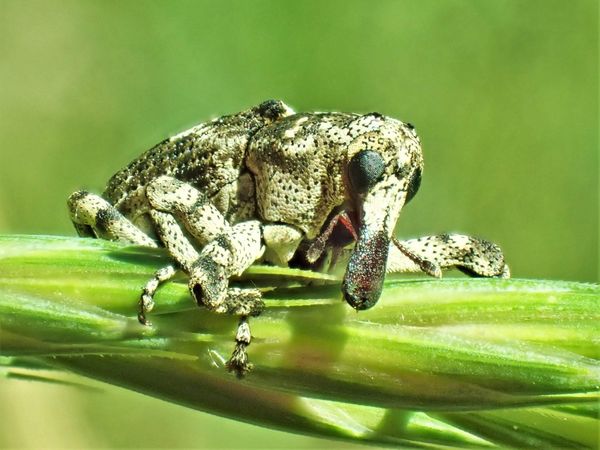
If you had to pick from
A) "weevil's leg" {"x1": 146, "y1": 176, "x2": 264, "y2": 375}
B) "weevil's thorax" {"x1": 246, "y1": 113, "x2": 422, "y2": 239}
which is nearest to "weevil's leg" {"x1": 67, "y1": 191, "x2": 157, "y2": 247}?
"weevil's leg" {"x1": 146, "y1": 176, "x2": 264, "y2": 375}

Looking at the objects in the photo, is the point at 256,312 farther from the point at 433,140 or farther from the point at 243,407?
the point at 433,140

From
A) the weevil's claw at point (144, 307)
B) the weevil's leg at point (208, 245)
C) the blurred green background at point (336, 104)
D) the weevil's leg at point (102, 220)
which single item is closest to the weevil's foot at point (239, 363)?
the weevil's leg at point (208, 245)

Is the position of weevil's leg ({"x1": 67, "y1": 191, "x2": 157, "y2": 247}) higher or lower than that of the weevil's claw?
higher

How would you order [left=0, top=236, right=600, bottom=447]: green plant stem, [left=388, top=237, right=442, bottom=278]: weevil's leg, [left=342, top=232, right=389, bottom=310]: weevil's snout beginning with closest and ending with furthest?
[left=0, top=236, right=600, bottom=447]: green plant stem < [left=342, top=232, right=389, bottom=310]: weevil's snout < [left=388, top=237, right=442, bottom=278]: weevil's leg

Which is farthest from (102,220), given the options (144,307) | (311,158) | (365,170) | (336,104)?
A: (336,104)

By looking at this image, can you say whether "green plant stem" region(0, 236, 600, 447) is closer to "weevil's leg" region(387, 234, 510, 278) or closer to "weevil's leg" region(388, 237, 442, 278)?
"weevil's leg" region(388, 237, 442, 278)

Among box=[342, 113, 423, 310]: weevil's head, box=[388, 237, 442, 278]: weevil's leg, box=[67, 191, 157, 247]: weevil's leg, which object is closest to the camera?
box=[342, 113, 423, 310]: weevil's head

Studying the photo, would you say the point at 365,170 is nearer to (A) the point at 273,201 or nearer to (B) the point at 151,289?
(A) the point at 273,201
